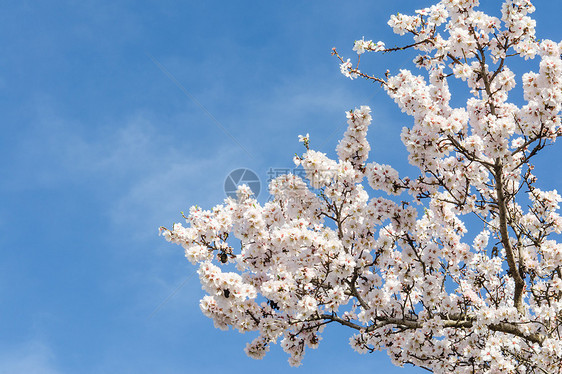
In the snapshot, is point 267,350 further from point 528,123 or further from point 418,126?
point 528,123

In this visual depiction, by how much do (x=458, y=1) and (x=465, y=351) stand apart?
7.26 meters

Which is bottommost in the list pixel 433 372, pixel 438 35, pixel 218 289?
pixel 433 372

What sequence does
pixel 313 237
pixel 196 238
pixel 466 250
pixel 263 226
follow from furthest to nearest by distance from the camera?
pixel 466 250
pixel 196 238
pixel 263 226
pixel 313 237

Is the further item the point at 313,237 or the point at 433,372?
the point at 433,372

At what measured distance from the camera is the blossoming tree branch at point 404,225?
898cm

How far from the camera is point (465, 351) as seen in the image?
35.2ft

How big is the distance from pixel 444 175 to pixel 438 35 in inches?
107

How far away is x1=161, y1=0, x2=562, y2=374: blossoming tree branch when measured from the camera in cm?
898

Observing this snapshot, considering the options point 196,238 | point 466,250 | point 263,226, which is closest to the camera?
point 263,226

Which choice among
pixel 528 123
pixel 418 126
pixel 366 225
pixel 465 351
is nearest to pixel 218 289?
pixel 366 225

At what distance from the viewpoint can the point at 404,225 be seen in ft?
31.7

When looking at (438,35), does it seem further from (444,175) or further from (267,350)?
(267,350)

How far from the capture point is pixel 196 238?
414 inches

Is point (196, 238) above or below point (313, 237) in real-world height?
above
